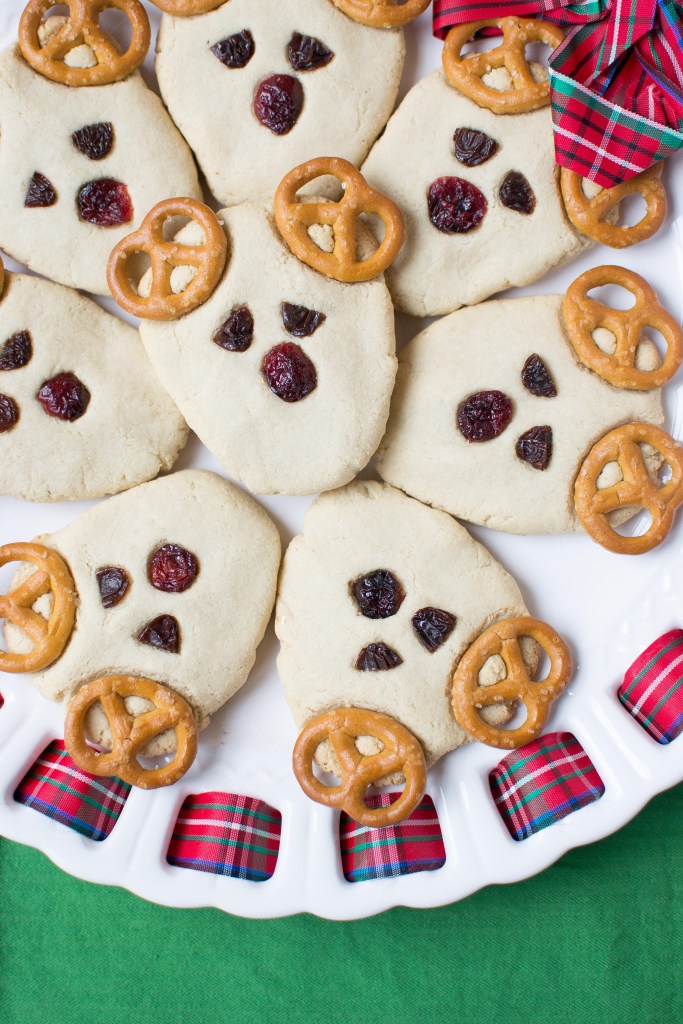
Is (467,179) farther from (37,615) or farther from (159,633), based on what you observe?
(37,615)

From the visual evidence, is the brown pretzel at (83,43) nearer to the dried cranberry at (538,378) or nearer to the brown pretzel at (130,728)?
the dried cranberry at (538,378)

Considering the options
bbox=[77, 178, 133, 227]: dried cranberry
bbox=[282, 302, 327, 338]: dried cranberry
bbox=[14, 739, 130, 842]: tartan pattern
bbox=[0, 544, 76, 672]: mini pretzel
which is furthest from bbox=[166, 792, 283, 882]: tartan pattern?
bbox=[77, 178, 133, 227]: dried cranberry

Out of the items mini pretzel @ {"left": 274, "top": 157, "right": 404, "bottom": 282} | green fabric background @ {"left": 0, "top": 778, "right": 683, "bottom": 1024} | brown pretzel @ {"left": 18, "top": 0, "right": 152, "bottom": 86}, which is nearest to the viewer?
mini pretzel @ {"left": 274, "top": 157, "right": 404, "bottom": 282}

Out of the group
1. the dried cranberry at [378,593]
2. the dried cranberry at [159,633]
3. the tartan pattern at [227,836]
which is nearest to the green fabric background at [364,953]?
the tartan pattern at [227,836]

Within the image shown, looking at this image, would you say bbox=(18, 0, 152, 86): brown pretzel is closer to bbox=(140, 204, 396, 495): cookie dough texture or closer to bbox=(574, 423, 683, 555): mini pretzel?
bbox=(140, 204, 396, 495): cookie dough texture

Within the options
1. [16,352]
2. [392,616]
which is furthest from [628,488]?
[16,352]

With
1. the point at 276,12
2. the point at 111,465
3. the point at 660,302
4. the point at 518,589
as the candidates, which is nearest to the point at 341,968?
the point at 518,589
